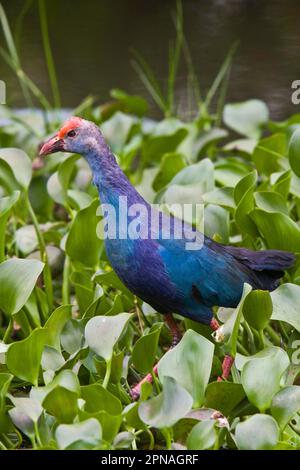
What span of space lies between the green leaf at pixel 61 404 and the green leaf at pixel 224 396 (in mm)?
422

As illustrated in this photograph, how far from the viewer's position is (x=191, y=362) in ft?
10.1

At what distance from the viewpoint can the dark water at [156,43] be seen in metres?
6.98

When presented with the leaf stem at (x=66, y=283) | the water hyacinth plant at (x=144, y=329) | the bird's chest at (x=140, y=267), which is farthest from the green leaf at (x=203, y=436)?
the leaf stem at (x=66, y=283)

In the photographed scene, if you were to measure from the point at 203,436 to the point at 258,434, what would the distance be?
0.51 feet

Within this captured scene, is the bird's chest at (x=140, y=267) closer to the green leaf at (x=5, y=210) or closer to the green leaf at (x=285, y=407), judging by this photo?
the green leaf at (x=5, y=210)

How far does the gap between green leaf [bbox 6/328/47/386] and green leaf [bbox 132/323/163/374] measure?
11.3 inches

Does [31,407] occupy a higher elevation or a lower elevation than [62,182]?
lower

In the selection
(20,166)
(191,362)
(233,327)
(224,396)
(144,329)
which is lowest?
(144,329)

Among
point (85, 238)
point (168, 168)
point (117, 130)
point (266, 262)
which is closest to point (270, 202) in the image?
→ point (266, 262)

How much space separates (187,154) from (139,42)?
300 cm

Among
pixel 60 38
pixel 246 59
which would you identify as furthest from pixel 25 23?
pixel 246 59

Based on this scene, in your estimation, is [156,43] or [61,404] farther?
[156,43]

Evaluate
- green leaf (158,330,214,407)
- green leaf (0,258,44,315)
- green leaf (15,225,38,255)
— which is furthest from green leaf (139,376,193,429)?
green leaf (15,225,38,255)

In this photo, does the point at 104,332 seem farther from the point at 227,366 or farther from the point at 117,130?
the point at 117,130
